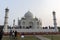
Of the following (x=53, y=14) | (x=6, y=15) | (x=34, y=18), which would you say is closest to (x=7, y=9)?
(x=6, y=15)

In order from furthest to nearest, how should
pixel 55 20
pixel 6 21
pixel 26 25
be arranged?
pixel 26 25 < pixel 55 20 < pixel 6 21

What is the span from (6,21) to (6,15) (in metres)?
1.99

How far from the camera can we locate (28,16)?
49.4 m

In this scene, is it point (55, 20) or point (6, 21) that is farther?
point (55, 20)

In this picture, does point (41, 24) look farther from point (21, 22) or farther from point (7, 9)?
point (7, 9)

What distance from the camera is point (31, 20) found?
49719 mm

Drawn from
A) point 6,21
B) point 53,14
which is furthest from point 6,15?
point 53,14

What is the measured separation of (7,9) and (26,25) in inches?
649

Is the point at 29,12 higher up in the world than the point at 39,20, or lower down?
higher up

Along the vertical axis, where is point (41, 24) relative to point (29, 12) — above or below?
below

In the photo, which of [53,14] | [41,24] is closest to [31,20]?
[41,24]

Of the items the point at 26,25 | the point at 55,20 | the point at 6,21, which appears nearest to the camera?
the point at 6,21

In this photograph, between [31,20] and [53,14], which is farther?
[31,20]

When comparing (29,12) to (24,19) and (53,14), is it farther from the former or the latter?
(53,14)
